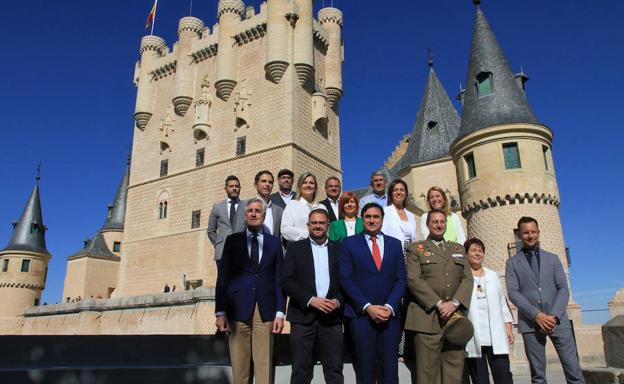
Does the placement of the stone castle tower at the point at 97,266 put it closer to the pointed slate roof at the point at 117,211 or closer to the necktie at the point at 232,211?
the pointed slate roof at the point at 117,211

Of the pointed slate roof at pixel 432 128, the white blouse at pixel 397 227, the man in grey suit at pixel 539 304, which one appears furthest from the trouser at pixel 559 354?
the pointed slate roof at pixel 432 128

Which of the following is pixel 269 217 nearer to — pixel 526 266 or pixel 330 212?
pixel 330 212

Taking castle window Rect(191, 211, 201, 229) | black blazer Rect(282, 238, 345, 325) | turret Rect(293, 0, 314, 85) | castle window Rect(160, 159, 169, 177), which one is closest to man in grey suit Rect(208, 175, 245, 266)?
black blazer Rect(282, 238, 345, 325)

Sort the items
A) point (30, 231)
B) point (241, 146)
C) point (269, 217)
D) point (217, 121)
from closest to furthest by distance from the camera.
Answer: point (269, 217), point (241, 146), point (217, 121), point (30, 231)

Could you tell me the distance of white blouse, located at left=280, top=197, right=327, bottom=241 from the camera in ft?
16.4

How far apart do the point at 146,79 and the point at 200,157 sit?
7.64 m

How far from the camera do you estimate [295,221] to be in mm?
5070

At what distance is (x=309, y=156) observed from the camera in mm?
24422

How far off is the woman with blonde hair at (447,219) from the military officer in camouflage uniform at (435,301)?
71 centimetres

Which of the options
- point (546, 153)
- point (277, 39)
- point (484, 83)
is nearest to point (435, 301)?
point (546, 153)

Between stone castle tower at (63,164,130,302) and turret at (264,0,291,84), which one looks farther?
stone castle tower at (63,164,130,302)

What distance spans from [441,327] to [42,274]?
126ft

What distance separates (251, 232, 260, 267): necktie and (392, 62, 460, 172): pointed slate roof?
22611mm

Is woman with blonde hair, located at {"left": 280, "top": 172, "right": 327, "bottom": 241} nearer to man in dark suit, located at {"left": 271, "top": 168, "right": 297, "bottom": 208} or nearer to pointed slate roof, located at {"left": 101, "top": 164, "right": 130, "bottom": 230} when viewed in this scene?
man in dark suit, located at {"left": 271, "top": 168, "right": 297, "bottom": 208}
